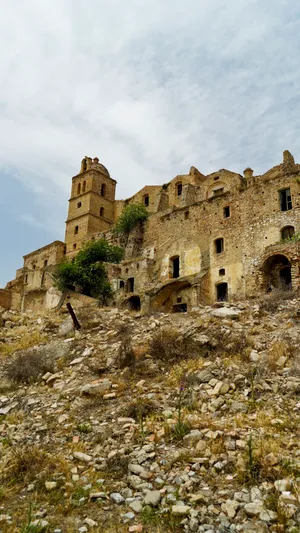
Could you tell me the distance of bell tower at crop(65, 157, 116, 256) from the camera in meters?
42.9

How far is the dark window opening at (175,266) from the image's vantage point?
89.5 feet

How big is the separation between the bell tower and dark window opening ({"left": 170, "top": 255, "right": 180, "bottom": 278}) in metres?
15.3

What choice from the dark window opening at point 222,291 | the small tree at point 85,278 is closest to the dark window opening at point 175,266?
the dark window opening at point 222,291

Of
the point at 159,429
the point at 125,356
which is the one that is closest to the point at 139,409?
the point at 159,429

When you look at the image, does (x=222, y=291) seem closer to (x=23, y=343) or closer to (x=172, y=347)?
(x=23, y=343)

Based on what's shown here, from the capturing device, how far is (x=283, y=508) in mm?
5176

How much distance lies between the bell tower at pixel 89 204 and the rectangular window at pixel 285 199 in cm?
2198

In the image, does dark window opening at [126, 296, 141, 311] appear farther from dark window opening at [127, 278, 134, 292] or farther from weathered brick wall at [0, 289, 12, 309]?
weathered brick wall at [0, 289, 12, 309]

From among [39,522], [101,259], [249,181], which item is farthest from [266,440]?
[249,181]

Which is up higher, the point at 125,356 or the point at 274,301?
the point at 274,301

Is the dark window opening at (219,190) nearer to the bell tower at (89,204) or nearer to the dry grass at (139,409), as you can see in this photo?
the bell tower at (89,204)

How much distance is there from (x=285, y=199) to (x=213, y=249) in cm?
492

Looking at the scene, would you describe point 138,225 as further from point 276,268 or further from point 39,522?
point 39,522

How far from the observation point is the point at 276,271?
22.3m
